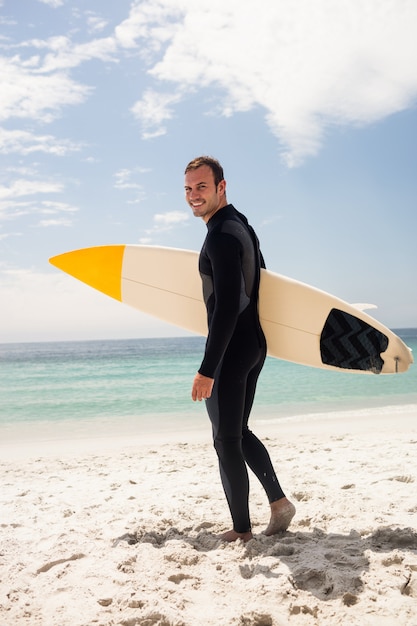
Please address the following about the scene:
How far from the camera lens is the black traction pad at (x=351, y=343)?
277 centimetres

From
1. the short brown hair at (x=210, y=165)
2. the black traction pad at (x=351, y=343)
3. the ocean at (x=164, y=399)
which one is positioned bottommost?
the ocean at (x=164, y=399)

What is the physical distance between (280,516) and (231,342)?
832 mm

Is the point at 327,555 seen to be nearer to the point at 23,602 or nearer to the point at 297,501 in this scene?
the point at 297,501

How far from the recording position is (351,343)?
2820 mm

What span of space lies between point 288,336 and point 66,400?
29.5 feet

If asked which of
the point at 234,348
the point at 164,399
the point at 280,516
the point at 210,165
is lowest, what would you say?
the point at 164,399

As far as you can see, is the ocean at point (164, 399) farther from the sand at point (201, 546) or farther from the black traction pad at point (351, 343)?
the black traction pad at point (351, 343)

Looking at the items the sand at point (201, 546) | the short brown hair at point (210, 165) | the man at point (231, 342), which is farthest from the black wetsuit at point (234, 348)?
the sand at point (201, 546)

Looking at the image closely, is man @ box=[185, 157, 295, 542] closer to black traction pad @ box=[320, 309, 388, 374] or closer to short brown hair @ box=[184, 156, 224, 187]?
short brown hair @ box=[184, 156, 224, 187]

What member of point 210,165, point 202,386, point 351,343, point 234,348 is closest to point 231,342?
point 234,348

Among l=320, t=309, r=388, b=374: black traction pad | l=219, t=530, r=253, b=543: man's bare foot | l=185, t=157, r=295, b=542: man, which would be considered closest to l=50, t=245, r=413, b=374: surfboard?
l=320, t=309, r=388, b=374: black traction pad

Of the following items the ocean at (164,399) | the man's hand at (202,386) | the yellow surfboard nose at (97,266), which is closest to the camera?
the man's hand at (202,386)

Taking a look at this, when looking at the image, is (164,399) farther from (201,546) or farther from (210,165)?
(210,165)

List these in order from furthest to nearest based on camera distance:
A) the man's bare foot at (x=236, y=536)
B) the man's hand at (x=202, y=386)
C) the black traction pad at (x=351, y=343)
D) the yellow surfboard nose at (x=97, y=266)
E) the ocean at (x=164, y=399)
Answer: the ocean at (x=164, y=399)
the yellow surfboard nose at (x=97, y=266)
the black traction pad at (x=351, y=343)
the man's bare foot at (x=236, y=536)
the man's hand at (x=202, y=386)
